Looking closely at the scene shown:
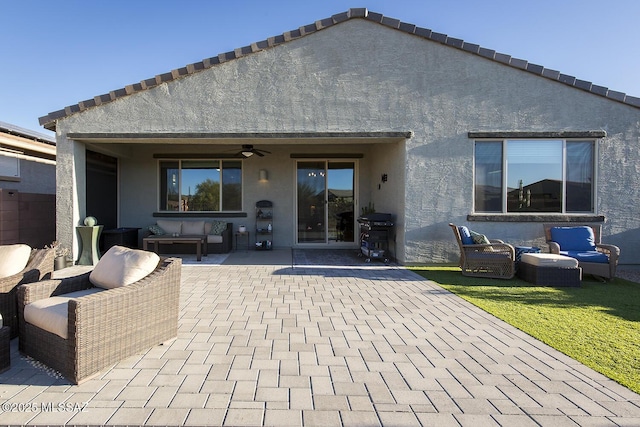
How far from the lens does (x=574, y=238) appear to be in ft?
22.8

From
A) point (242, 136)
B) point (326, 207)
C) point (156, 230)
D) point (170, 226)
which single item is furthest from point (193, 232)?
point (326, 207)

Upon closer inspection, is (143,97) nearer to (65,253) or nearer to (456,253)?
(65,253)

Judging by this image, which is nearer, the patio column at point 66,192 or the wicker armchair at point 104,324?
the wicker armchair at point 104,324

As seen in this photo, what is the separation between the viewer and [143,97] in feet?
23.9

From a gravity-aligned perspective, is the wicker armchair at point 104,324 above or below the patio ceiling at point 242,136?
below

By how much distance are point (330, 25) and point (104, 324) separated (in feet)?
23.2

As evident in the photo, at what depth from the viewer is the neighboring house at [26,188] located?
7188mm

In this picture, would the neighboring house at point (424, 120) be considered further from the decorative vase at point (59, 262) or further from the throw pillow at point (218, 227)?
the throw pillow at point (218, 227)

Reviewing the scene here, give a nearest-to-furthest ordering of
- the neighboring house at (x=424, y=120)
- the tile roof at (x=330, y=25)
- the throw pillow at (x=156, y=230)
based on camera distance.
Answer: the tile roof at (x=330, y=25) < the neighboring house at (x=424, y=120) < the throw pillow at (x=156, y=230)

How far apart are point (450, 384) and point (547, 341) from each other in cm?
155

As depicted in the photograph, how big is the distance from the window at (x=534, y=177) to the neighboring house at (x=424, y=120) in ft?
0.07

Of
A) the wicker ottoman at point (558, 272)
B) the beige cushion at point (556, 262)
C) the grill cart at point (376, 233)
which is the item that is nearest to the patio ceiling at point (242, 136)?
the grill cart at point (376, 233)

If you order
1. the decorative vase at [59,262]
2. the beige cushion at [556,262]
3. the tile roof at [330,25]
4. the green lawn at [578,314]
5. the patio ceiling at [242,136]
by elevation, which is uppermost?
the tile roof at [330,25]

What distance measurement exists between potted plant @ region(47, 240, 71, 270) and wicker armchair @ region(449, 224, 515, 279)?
26.0 ft
